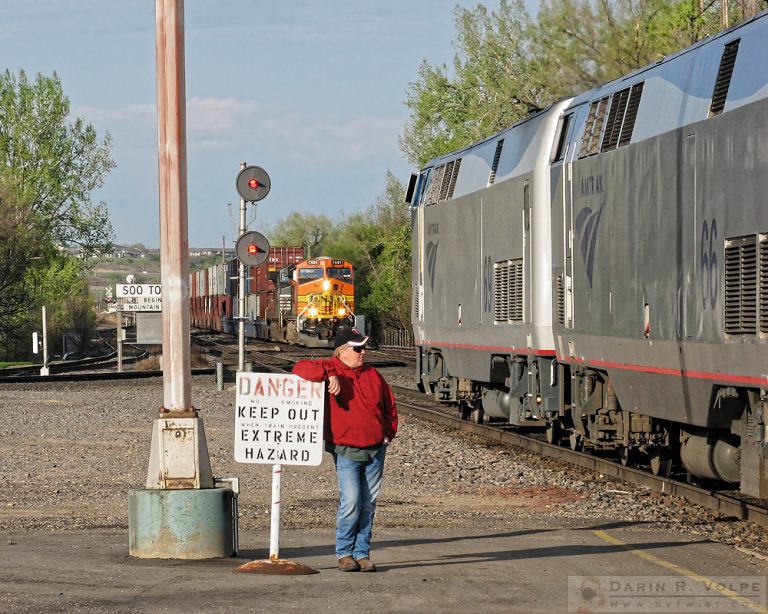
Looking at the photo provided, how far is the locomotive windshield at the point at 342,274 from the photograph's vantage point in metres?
61.9

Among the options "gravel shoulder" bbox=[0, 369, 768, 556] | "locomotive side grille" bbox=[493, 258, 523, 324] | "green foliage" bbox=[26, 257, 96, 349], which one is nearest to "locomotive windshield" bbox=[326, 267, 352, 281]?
"green foliage" bbox=[26, 257, 96, 349]

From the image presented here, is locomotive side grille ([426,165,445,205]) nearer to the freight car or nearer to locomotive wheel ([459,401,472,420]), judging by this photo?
locomotive wheel ([459,401,472,420])

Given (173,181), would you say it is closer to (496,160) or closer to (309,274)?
(496,160)

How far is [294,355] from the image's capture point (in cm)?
5206

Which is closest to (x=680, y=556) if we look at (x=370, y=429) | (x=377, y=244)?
(x=370, y=429)

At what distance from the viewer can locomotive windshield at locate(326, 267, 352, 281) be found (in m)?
61.9

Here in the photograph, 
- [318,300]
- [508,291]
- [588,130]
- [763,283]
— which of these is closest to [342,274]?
[318,300]

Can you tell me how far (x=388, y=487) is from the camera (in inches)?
675

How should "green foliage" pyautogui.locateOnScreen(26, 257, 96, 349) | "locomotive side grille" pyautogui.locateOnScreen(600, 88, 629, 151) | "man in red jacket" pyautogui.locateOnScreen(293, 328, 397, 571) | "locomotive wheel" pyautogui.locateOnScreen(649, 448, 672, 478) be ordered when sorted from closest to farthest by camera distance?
"man in red jacket" pyautogui.locateOnScreen(293, 328, 397, 571), "locomotive side grille" pyautogui.locateOnScreen(600, 88, 629, 151), "locomotive wheel" pyautogui.locateOnScreen(649, 448, 672, 478), "green foliage" pyautogui.locateOnScreen(26, 257, 96, 349)

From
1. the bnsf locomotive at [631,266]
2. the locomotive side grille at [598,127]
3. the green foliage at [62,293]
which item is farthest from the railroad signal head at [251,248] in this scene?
the green foliage at [62,293]

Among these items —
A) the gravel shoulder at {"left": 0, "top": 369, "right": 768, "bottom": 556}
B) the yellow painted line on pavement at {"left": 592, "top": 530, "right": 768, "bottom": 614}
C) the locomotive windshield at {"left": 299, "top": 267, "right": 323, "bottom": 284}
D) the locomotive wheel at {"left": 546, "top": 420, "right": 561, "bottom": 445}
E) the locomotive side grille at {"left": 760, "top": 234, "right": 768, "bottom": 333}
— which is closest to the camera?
the yellow painted line on pavement at {"left": 592, "top": 530, "right": 768, "bottom": 614}

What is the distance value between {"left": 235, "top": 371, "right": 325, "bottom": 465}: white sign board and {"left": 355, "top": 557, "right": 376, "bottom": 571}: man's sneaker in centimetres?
76

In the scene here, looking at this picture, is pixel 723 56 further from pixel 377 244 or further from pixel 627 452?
pixel 377 244

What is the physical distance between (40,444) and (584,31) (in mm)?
28929
